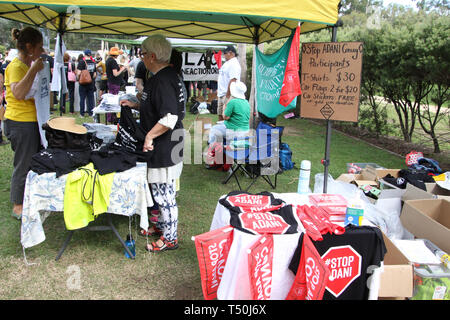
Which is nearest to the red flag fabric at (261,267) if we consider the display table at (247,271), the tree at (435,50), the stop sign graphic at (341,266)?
the display table at (247,271)

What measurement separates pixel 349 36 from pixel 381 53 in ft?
6.01

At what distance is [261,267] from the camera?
1.97 meters

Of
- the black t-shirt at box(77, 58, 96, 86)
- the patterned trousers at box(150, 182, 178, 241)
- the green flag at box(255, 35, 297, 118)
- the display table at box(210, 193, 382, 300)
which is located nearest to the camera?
the display table at box(210, 193, 382, 300)

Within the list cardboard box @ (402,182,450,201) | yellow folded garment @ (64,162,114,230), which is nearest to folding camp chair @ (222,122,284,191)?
cardboard box @ (402,182,450,201)

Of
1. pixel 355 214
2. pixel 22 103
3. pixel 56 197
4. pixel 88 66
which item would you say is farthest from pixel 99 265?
pixel 88 66

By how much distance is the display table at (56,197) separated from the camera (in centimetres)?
266

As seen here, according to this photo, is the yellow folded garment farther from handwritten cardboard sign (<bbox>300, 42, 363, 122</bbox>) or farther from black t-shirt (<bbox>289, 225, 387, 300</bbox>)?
handwritten cardboard sign (<bbox>300, 42, 363, 122</bbox>)

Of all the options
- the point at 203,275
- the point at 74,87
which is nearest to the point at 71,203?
the point at 203,275

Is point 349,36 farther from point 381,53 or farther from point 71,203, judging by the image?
point 71,203

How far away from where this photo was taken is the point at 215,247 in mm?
2051

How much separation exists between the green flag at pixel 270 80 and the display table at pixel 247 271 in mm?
2160

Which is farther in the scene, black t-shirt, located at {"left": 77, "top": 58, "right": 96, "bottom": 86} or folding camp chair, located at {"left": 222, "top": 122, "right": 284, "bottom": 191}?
black t-shirt, located at {"left": 77, "top": 58, "right": 96, "bottom": 86}

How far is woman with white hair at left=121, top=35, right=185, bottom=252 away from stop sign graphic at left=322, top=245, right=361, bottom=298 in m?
1.46

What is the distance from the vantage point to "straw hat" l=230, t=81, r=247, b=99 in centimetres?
492
